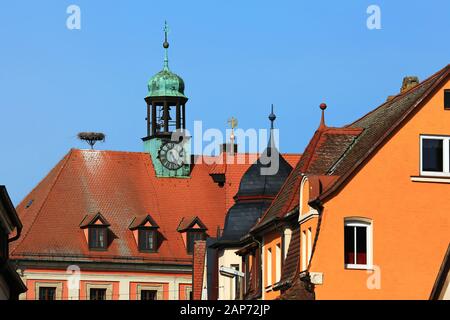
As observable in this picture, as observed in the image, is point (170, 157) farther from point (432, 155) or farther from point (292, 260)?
point (432, 155)

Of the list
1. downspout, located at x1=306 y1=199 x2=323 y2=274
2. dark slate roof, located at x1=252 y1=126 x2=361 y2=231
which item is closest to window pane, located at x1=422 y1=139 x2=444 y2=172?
downspout, located at x1=306 y1=199 x2=323 y2=274

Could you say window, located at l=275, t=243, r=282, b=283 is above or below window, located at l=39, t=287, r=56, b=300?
above

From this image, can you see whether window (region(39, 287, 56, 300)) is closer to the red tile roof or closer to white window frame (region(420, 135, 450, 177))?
the red tile roof

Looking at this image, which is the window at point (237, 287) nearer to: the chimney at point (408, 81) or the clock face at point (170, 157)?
the chimney at point (408, 81)

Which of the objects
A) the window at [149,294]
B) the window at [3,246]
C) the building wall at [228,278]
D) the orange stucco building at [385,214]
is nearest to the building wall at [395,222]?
the orange stucco building at [385,214]

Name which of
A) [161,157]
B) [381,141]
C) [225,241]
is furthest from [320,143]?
[161,157]

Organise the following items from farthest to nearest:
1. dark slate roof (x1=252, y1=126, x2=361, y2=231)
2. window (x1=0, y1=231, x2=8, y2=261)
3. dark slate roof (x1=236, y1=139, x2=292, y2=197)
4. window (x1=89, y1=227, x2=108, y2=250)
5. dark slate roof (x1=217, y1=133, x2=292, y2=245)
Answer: window (x1=89, y1=227, x2=108, y2=250) < dark slate roof (x1=236, y1=139, x2=292, y2=197) < dark slate roof (x1=217, y1=133, x2=292, y2=245) < window (x1=0, y1=231, x2=8, y2=261) < dark slate roof (x1=252, y1=126, x2=361, y2=231)

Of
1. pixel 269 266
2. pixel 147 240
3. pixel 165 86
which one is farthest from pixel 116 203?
pixel 269 266

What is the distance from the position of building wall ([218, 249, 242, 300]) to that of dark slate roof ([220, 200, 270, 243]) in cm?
60

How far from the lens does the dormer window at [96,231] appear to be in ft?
335

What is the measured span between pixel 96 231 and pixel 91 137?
33.8ft

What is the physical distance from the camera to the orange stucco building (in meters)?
42.6
